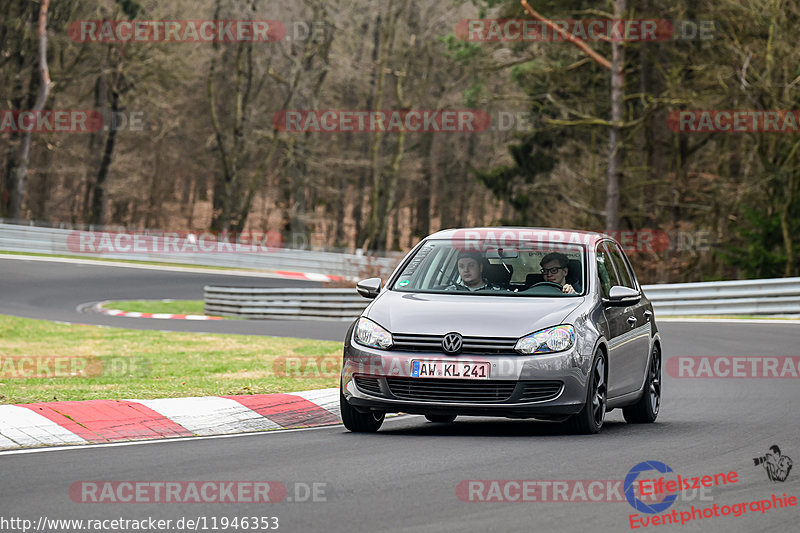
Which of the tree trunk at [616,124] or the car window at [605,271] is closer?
the car window at [605,271]

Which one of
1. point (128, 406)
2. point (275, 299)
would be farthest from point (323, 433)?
point (275, 299)

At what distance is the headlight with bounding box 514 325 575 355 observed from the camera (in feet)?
29.4

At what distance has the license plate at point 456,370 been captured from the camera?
8.91 meters

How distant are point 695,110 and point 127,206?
164ft

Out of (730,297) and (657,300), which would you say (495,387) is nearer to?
(730,297)

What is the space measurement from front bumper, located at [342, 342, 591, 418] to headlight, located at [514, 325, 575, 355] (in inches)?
1.9

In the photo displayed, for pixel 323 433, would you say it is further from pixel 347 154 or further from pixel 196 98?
pixel 196 98

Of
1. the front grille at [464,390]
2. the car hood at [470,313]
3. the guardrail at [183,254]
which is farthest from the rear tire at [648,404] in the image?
the guardrail at [183,254]

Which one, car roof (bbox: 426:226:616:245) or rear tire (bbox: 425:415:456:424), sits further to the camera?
rear tire (bbox: 425:415:456:424)

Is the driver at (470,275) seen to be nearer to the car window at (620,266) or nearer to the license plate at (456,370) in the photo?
the license plate at (456,370)

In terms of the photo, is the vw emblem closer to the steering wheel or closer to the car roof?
the steering wheel

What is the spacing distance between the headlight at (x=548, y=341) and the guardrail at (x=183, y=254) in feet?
114

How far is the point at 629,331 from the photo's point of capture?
10406mm

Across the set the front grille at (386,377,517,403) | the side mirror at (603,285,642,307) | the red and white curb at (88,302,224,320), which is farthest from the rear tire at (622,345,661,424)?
the red and white curb at (88,302,224,320)
